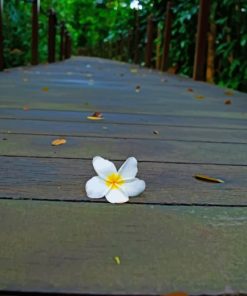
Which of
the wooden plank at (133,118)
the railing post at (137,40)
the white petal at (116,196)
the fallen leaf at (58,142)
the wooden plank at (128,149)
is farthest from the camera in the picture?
the railing post at (137,40)

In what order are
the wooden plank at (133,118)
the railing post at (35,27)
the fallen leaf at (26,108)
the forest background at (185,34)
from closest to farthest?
the wooden plank at (133,118), the fallen leaf at (26,108), the forest background at (185,34), the railing post at (35,27)

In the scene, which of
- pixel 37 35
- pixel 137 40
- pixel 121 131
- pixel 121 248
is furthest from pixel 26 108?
pixel 137 40

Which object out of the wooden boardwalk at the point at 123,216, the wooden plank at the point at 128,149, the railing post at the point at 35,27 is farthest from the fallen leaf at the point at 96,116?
the railing post at the point at 35,27

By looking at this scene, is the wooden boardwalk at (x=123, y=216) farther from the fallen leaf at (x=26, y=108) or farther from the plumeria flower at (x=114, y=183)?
the fallen leaf at (x=26, y=108)

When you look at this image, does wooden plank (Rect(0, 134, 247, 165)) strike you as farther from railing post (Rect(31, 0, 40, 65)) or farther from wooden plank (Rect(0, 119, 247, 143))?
railing post (Rect(31, 0, 40, 65))

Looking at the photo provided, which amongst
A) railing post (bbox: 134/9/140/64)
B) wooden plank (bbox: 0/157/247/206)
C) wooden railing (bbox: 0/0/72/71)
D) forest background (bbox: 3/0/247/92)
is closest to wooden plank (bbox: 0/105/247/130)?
wooden plank (bbox: 0/157/247/206)

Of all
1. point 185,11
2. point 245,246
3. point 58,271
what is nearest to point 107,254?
point 58,271

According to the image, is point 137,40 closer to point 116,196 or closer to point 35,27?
point 35,27
